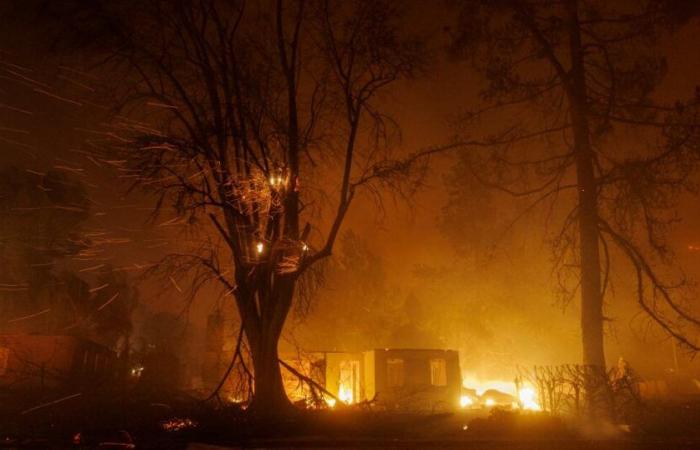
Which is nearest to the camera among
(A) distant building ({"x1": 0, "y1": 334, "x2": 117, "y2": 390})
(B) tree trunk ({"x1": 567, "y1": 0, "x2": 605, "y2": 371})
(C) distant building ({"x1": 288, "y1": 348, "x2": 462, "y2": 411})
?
(B) tree trunk ({"x1": 567, "y1": 0, "x2": 605, "y2": 371})

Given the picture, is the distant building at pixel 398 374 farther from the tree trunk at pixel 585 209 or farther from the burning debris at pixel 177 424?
the burning debris at pixel 177 424

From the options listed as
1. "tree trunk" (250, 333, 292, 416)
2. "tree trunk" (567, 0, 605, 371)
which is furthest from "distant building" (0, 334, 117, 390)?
"tree trunk" (567, 0, 605, 371)

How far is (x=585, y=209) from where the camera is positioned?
14859 millimetres

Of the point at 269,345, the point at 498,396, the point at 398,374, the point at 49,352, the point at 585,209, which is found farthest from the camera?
the point at 498,396

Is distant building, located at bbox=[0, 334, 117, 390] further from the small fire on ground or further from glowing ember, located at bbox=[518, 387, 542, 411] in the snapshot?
glowing ember, located at bbox=[518, 387, 542, 411]

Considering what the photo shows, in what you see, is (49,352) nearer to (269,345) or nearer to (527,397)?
(269,345)

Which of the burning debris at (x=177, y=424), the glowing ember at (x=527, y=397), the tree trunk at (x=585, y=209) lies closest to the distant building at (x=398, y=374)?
the glowing ember at (x=527, y=397)

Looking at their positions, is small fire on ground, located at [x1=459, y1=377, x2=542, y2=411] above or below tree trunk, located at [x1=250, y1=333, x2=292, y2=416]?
below

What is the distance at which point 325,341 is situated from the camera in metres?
60.0

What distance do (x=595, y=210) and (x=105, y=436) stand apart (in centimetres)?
1249

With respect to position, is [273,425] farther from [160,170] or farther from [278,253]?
[160,170]

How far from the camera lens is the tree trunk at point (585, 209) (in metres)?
14.2

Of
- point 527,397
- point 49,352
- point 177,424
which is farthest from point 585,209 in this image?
point 49,352

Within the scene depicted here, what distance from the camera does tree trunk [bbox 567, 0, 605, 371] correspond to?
14188 millimetres
